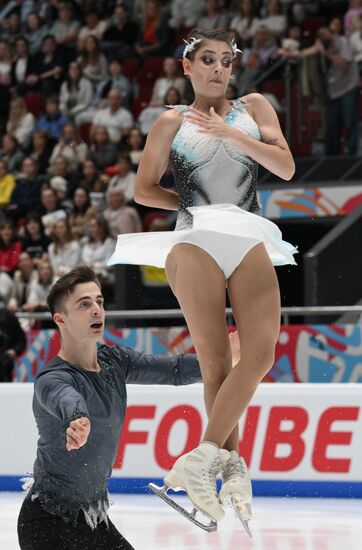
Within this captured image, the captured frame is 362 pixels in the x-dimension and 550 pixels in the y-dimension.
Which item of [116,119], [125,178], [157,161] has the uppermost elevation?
[157,161]

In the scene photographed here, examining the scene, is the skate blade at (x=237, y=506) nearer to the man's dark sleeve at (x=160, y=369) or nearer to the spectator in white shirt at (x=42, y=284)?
the man's dark sleeve at (x=160, y=369)

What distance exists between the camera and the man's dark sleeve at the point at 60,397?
4.11m

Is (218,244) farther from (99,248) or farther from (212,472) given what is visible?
(99,248)

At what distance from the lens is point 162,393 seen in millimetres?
8547

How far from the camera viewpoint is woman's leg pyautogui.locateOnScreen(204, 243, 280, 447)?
4672 mm

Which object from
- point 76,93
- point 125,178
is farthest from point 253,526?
point 76,93

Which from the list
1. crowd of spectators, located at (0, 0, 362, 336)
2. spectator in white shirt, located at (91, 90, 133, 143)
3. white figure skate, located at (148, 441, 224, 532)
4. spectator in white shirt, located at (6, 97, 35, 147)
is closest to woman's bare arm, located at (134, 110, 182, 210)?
white figure skate, located at (148, 441, 224, 532)

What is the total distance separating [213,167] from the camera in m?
4.84

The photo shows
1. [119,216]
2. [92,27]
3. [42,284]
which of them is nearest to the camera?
[42,284]

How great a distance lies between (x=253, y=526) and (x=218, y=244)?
268 centimetres

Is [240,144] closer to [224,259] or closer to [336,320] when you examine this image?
[224,259]

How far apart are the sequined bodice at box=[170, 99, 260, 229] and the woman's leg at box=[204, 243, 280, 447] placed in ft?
0.91

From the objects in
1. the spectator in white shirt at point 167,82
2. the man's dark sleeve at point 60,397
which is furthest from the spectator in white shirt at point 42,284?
the man's dark sleeve at point 60,397

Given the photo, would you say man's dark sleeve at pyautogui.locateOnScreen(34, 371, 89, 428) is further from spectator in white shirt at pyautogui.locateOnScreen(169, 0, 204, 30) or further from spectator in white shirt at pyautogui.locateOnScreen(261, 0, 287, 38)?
spectator in white shirt at pyautogui.locateOnScreen(169, 0, 204, 30)
